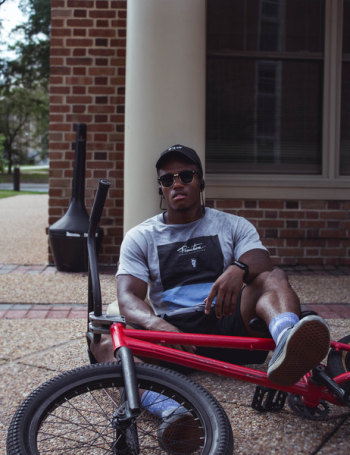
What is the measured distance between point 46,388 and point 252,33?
4.99 metres

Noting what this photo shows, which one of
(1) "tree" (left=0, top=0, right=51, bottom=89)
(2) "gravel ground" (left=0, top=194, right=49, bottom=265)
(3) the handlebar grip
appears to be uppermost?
(1) "tree" (left=0, top=0, right=51, bottom=89)

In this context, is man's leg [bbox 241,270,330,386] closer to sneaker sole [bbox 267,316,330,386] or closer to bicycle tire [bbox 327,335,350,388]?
sneaker sole [bbox 267,316,330,386]

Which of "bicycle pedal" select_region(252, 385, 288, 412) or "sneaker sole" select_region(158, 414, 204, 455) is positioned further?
"bicycle pedal" select_region(252, 385, 288, 412)

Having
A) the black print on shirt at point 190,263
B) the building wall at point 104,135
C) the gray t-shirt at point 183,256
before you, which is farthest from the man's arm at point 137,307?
the building wall at point 104,135

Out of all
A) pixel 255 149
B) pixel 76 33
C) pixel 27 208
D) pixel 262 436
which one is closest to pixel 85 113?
pixel 76 33

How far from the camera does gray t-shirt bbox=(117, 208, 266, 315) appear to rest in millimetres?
2830

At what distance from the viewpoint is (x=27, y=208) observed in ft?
44.7

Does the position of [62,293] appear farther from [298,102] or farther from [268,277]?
[298,102]

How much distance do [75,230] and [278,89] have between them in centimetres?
267

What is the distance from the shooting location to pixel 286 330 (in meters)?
2.18

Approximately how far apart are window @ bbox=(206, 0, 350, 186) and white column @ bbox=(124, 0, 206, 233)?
2.26 meters

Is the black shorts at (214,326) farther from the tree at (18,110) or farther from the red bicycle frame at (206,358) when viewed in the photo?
the tree at (18,110)

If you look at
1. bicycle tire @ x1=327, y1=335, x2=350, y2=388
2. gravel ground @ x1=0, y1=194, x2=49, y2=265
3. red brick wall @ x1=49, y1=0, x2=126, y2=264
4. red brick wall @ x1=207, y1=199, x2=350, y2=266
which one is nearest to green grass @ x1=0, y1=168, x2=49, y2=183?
gravel ground @ x1=0, y1=194, x2=49, y2=265

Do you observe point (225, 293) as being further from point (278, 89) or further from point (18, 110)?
point (18, 110)
